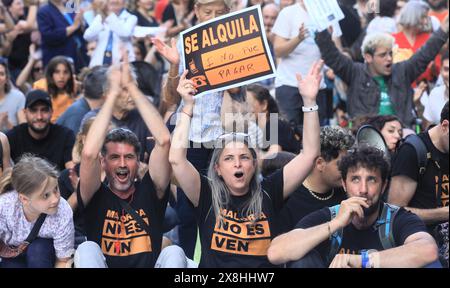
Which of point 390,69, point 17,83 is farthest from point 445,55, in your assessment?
point 17,83

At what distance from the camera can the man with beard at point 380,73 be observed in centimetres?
991

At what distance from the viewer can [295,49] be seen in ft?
34.3

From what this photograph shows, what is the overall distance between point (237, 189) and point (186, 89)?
68cm

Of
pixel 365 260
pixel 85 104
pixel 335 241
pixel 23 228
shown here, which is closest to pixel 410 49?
pixel 85 104

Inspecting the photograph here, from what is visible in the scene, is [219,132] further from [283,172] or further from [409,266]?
[409,266]

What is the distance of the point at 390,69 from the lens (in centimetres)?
999

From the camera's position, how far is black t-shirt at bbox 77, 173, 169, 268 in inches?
252

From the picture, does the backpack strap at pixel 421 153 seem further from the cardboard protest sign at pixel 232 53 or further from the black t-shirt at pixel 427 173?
the cardboard protest sign at pixel 232 53

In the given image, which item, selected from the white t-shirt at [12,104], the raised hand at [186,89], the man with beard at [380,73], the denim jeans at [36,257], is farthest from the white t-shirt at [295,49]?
the denim jeans at [36,257]

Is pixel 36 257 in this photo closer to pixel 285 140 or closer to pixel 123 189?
pixel 123 189

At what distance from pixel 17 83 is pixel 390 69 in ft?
14.8

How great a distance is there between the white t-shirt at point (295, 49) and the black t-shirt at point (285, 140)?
1.19 m

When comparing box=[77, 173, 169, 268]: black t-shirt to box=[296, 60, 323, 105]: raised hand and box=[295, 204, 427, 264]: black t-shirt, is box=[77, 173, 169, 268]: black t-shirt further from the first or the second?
box=[296, 60, 323, 105]: raised hand

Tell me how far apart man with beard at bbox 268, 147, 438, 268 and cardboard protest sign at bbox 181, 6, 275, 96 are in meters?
0.86
